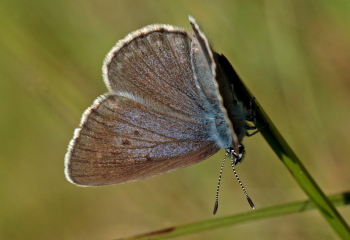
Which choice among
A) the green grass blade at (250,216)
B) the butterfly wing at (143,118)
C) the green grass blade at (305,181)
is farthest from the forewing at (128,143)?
the green grass blade at (305,181)

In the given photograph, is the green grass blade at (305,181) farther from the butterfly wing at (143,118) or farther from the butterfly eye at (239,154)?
the butterfly wing at (143,118)

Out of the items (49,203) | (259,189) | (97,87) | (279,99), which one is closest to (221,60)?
(279,99)

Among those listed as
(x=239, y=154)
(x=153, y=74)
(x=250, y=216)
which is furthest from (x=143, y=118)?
(x=250, y=216)

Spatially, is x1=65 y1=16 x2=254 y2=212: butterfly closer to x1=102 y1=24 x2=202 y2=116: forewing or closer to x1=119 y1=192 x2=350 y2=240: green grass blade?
x1=102 y1=24 x2=202 y2=116: forewing

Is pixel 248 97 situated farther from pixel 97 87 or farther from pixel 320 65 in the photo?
pixel 97 87

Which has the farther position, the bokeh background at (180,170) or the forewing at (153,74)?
the bokeh background at (180,170)

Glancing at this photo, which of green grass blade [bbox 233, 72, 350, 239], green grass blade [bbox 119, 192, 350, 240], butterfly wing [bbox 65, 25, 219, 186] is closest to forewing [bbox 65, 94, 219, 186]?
butterfly wing [bbox 65, 25, 219, 186]

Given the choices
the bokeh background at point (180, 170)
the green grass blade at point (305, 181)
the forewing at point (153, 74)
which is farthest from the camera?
the bokeh background at point (180, 170)
